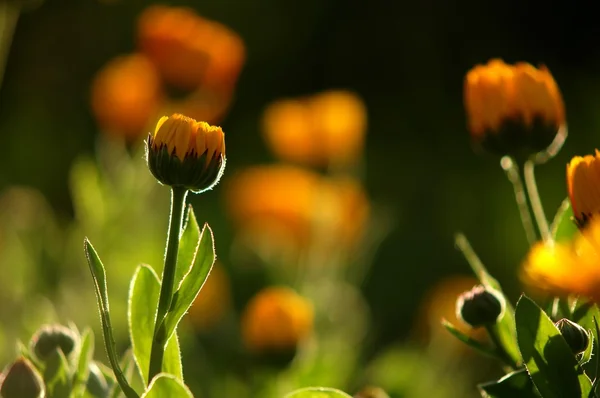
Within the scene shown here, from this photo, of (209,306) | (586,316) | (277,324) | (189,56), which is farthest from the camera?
(209,306)

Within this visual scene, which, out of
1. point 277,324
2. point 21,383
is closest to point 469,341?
point 21,383

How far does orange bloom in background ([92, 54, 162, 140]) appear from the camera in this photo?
2.30 meters

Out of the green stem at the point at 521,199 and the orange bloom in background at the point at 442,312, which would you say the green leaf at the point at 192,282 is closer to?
the green stem at the point at 521,199

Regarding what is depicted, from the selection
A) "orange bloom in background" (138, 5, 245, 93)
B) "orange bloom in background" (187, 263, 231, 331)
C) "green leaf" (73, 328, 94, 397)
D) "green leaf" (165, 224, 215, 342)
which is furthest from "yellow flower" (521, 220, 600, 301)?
"orange bloom in background" (187, 263, 231, 331)

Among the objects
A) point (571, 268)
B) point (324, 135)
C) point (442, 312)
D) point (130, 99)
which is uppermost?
point (571, 268)

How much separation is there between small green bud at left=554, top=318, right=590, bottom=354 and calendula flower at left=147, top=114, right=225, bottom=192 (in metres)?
0.30

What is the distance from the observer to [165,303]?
2.58ft

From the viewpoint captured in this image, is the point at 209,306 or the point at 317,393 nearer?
the point at 317,393

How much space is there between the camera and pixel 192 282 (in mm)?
792

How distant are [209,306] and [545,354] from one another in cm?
170

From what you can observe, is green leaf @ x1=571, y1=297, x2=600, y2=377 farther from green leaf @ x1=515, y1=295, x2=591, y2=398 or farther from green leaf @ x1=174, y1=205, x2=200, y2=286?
green leaf @ x1=174, y1=205, x2=200, y2=286

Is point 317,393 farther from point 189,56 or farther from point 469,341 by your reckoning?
point 189,56

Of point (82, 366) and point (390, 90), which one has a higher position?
point (82, 366)

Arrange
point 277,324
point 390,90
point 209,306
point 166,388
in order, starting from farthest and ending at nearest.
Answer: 1. point 390,90
2. point 209,306
3. point 277,324
4. point 166,388
